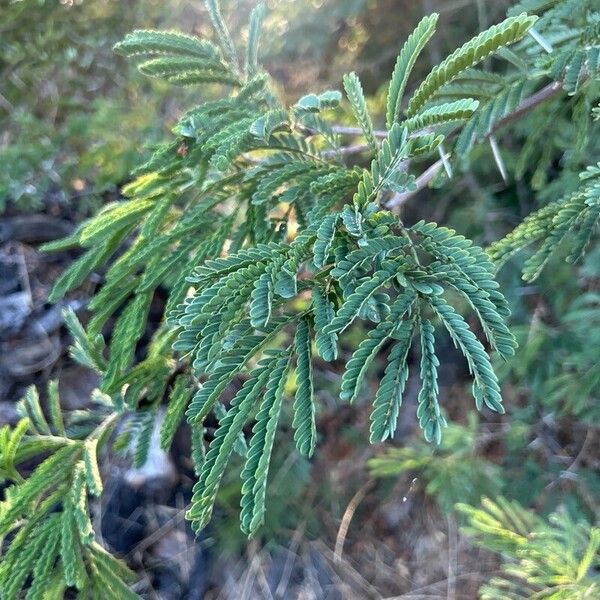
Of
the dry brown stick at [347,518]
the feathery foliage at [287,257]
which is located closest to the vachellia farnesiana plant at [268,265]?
the feathery foliage at [287,257]

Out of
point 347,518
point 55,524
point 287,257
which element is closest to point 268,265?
point 287,257

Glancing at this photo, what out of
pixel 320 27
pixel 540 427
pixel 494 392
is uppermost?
pixel 320 27

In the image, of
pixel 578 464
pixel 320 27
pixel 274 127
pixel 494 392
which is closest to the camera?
pixel 494 392

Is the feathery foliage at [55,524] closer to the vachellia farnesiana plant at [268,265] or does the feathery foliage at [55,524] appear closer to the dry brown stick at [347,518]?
the vachellia farnesiana plant at [268,265]

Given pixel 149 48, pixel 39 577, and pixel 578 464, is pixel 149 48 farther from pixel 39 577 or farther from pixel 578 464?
pixel 578 464

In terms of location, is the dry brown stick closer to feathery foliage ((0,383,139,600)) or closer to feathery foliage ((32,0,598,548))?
feathery foliage ((0,383,139,600))

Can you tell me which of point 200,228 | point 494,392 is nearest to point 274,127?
point 200,228

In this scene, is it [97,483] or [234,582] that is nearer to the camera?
[97,483]

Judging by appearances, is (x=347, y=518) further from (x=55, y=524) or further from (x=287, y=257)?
(x=287, y=257)

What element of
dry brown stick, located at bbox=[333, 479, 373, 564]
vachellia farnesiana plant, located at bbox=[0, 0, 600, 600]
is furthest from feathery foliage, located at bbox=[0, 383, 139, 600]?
dry brown stick, located at bbox=[333, 479, 373, 564]
